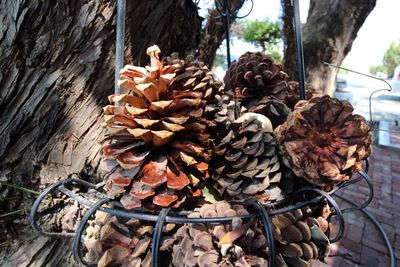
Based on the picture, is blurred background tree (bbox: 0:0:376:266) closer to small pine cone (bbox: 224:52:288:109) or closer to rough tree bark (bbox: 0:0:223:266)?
rough tree bark (bbox: 0:0:223:266)

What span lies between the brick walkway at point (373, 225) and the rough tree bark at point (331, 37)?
0.72 meters

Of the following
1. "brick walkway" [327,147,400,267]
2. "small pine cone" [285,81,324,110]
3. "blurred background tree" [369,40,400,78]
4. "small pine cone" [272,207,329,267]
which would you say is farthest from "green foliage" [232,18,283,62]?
"small pine cone" [272,207,329,267]

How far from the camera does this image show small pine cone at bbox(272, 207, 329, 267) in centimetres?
35

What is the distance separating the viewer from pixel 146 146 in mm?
367

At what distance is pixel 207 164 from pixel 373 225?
135 centimetres

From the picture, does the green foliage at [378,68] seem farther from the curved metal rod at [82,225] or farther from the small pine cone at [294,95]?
the curved metal rod at [82,225]

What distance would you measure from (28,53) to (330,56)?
52.0 inches

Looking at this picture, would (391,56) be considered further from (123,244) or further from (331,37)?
(123,244)

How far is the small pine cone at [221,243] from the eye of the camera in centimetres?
31

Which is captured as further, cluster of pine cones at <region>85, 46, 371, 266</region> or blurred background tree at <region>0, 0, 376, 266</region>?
blurred background tree at <region>0, 0, 376, 266</region>

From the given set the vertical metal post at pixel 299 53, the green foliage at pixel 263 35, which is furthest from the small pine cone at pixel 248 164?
the green foliage at pixel 263 35

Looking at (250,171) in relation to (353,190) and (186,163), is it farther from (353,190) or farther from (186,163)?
(353,190)

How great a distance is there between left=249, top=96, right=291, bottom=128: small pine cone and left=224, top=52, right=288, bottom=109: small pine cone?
0.09ft

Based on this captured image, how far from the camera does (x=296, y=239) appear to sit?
14.0 inches
